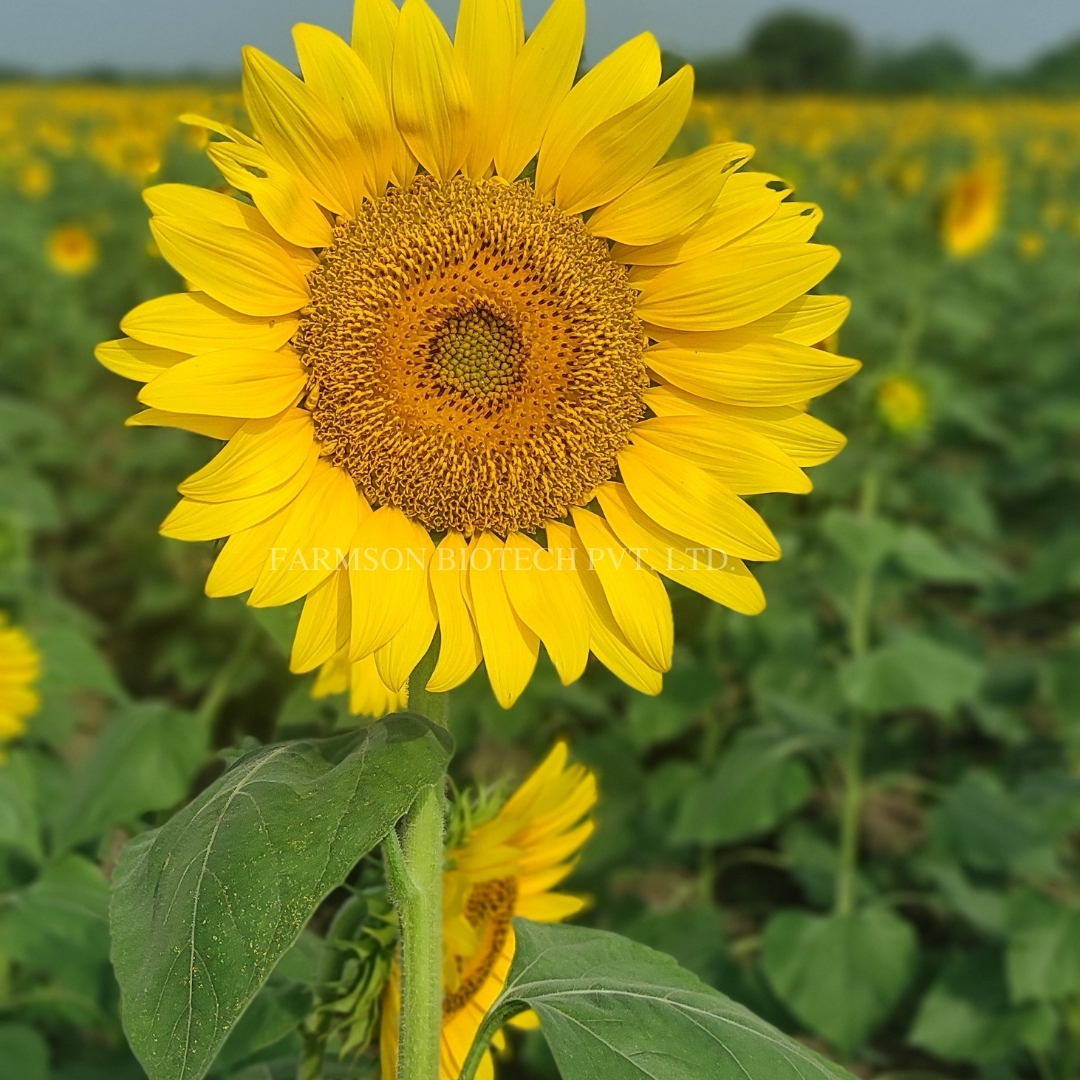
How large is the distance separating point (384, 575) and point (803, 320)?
48cm

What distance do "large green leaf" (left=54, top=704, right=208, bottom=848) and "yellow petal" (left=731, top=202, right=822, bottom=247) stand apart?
1164 millimetres

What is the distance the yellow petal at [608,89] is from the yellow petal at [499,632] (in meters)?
0.41

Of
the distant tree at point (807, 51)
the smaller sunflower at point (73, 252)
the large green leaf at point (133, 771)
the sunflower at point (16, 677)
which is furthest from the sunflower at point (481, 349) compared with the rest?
the distant tree at point (807, 51)

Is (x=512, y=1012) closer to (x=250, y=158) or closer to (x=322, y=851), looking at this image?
(x=322, y=851)

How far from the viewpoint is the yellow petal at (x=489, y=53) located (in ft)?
3.28

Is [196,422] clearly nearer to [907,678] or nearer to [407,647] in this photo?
[407,647]

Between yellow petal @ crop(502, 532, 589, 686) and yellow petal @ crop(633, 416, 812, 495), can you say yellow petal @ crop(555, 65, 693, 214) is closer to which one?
yellow petal @ crop(633, 416, 812, 495)

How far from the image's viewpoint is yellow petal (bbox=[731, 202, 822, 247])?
1.06 metres

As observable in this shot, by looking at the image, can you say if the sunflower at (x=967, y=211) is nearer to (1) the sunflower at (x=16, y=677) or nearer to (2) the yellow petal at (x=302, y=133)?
(1) the sunflower at (x=16, y=677)

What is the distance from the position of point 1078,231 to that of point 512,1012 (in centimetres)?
1108

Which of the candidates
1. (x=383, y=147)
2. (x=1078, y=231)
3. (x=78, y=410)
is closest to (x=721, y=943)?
(x=383, y=147)

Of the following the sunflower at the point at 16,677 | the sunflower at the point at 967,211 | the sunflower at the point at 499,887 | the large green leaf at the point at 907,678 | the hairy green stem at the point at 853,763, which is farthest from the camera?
the sunflower at the point at 967,211

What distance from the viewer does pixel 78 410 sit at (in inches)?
280

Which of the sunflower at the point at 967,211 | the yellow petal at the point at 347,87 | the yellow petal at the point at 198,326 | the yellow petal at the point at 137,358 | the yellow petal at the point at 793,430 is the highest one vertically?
the sunflower at the point at 967,211
